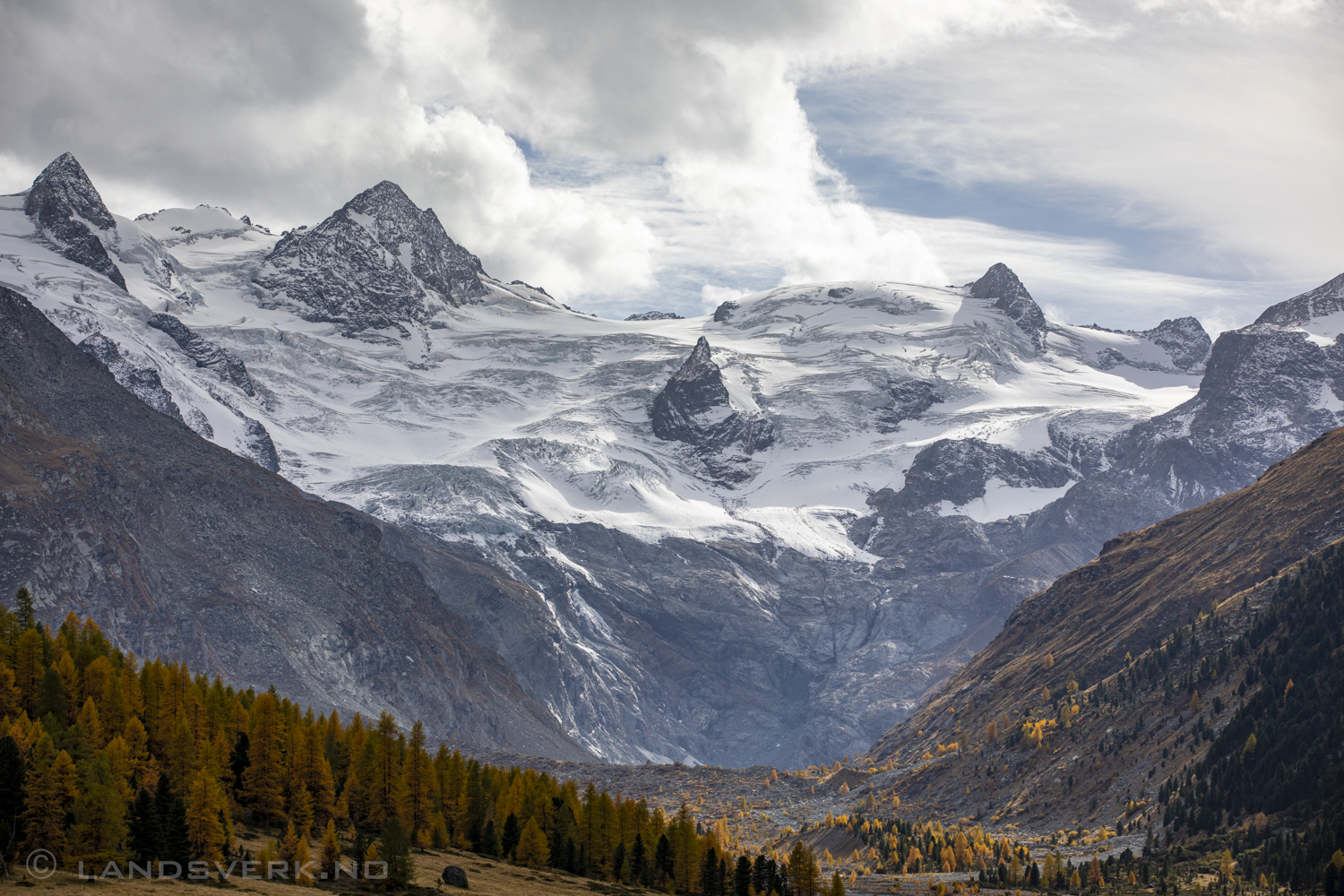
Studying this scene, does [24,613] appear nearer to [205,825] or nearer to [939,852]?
[205,825]

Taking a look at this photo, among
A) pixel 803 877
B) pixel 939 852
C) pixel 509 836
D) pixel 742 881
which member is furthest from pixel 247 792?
pixel 939 852

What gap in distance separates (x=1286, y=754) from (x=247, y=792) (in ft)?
406

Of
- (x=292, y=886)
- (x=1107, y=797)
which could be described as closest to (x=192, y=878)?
(x=292, y=886)

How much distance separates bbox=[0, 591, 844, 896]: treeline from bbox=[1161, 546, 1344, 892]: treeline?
52150mm

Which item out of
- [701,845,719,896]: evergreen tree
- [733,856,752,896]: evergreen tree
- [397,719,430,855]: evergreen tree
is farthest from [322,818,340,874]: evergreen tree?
[733,856,752,896]: evergreen tree

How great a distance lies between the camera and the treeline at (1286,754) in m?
141

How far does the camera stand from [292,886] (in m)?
91.1

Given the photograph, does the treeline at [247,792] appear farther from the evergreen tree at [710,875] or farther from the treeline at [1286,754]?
the treeline at [1286,754]

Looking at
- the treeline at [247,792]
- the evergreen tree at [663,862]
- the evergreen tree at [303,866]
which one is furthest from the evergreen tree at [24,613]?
the evergreen tree at [663,862]

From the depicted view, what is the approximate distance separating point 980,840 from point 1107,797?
19.8 meters

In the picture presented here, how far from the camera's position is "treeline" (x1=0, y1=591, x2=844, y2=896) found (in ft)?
293

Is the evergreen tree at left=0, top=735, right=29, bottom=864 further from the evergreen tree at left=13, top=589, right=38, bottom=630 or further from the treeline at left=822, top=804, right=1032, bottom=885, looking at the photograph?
the treeline at left=822, top=804, right=1032, bottom=885

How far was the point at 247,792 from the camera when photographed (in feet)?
372

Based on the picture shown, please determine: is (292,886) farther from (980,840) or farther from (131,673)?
(980,840)
